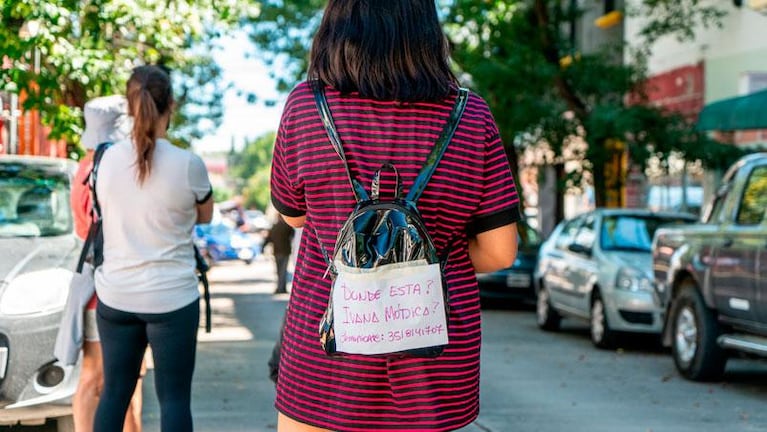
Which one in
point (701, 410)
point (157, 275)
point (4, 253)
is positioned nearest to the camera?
point (157, 275)

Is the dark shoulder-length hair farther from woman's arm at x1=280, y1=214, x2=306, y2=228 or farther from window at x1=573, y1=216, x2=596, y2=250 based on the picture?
window at x1=573, y1=216, x2=596, y2=250

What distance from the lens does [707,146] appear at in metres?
20.7

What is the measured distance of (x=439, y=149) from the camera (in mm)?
3102

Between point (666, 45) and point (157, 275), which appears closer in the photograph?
point (157, 275)

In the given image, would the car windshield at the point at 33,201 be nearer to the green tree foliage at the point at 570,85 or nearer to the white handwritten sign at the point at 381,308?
the white handwritten sign at the point at 381,308

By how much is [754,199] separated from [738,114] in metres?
6.00

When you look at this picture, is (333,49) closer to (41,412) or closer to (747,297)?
(41,412)

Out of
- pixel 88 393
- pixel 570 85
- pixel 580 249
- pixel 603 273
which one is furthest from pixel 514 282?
pixel 88 393

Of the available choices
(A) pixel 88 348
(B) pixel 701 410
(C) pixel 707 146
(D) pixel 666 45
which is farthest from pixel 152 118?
(D) pixel 666 45

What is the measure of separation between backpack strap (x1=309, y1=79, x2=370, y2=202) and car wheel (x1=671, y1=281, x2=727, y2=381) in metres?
8.46

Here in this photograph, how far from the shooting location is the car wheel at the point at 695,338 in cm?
1109

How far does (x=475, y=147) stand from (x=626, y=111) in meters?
18.4

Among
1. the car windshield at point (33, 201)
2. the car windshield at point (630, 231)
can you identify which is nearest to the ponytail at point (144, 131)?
the car windshield at point (33, 201)

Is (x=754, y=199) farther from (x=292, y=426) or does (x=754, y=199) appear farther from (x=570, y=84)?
(x=570, y=84)
